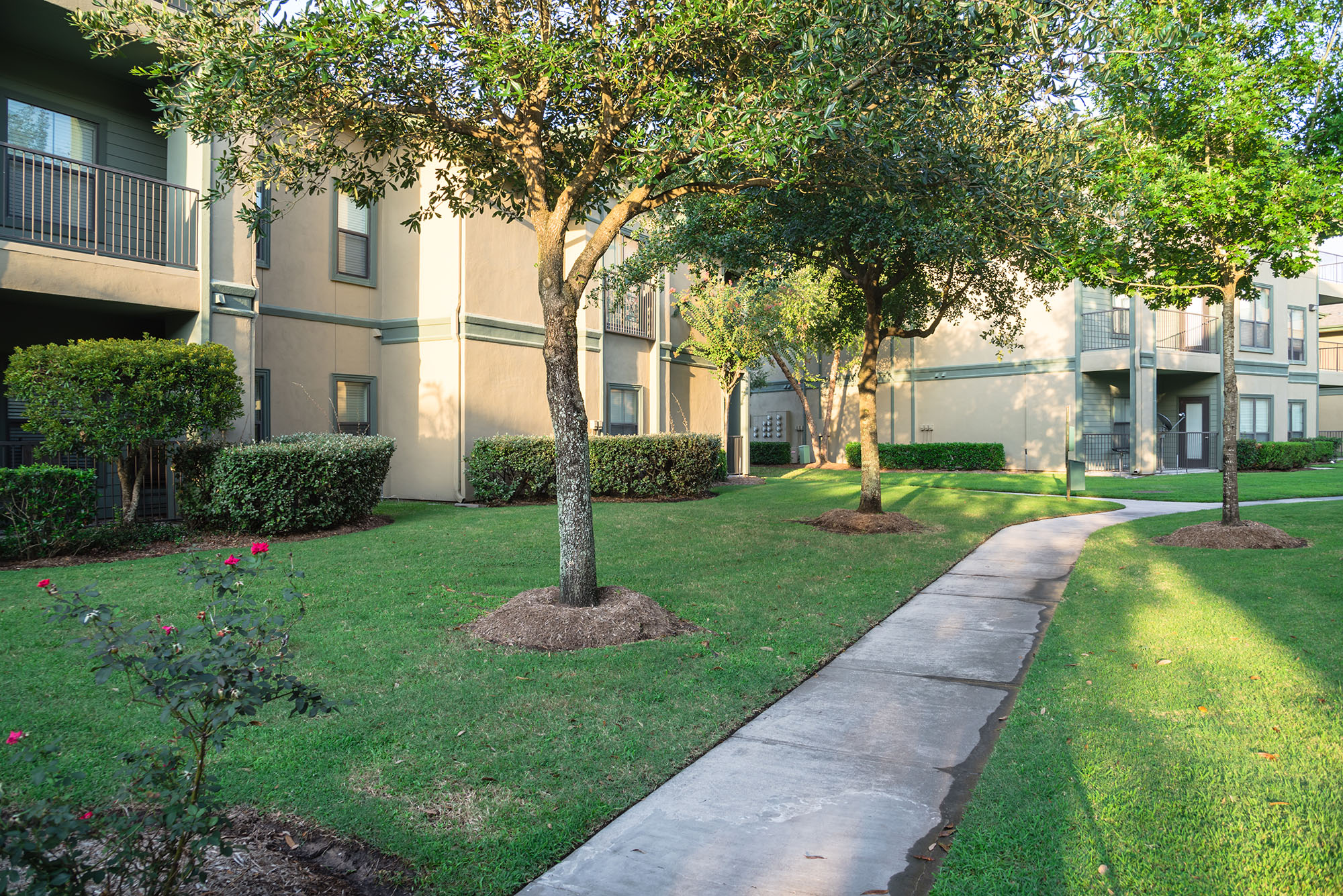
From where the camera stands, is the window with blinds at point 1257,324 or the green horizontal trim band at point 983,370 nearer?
the green horizontal trim band at point 983,370

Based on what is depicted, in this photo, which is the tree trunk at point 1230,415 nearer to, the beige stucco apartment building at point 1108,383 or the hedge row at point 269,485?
the hedge row at point 269,485

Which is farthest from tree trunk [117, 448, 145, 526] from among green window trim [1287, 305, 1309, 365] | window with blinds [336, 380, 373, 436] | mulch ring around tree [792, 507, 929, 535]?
green window trim [1287, 305, 1309, 365]

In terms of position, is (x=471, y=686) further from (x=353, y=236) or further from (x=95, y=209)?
(x=353, y=236)

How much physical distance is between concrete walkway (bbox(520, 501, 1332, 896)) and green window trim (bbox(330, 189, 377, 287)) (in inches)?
482

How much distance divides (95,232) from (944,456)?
80.1ft

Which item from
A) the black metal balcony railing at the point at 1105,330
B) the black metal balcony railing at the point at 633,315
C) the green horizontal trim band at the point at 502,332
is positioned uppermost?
the black metal balcony railing at the point at 1105,330

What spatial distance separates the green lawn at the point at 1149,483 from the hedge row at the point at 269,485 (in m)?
14.2

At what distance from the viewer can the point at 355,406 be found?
15.5 m

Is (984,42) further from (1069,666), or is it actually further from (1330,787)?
(1330,787)

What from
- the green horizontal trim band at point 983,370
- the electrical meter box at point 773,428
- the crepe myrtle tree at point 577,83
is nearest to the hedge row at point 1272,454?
the green horizontal trim band at point 983,370

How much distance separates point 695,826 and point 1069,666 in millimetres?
3390

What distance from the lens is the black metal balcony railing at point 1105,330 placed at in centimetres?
2678

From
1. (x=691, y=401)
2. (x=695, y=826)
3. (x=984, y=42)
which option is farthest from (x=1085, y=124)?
(x=691, y=401)

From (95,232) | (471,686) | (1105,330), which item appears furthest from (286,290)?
(1105,330)
